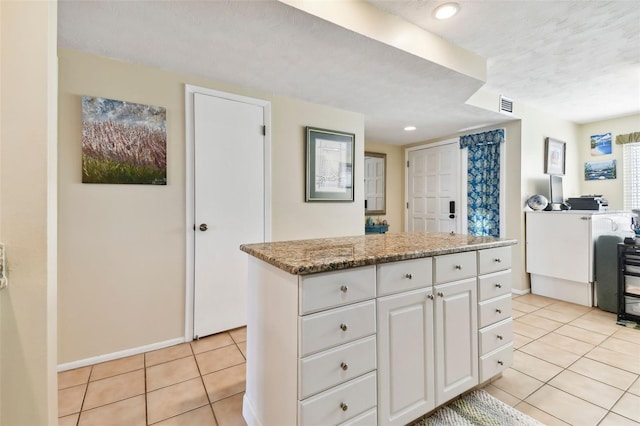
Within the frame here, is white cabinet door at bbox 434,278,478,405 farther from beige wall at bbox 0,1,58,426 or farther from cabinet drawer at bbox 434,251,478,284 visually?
beige wall at bbox 0,1,58,426

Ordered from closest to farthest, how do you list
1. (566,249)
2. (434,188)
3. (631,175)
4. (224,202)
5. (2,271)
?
(2,271) → (224,202) → (566,249) → (631,175) → (434,188)

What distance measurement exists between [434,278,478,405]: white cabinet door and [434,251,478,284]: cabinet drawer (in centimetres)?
4

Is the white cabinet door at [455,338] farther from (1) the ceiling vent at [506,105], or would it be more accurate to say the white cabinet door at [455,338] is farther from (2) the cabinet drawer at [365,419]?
(1) the ceiling vent at [506,105]

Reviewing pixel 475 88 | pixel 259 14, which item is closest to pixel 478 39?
pixel 475 88

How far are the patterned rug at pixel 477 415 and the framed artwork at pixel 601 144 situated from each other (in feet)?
14.9

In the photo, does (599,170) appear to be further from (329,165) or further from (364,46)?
(364,46)

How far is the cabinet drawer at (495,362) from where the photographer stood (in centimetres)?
173

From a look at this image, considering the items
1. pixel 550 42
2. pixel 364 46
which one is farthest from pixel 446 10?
pixel 550 42

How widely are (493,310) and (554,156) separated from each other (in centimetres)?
345

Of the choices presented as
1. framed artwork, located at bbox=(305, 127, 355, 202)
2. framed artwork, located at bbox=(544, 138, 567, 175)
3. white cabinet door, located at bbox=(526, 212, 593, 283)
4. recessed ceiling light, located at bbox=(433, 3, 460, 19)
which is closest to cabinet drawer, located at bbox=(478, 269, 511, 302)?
recessed ceiling light, located at bbox=(433, 3, 460, 19)

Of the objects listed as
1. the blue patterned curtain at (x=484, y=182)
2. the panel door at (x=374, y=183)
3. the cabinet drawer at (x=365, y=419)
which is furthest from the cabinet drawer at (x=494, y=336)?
the panel door at (x=374, y=183)

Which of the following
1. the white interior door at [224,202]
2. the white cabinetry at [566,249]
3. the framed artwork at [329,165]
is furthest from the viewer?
the white cabinetry at [566,249]

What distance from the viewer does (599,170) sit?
14.1 feet

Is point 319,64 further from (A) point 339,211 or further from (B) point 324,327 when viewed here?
(B) point 324,327
